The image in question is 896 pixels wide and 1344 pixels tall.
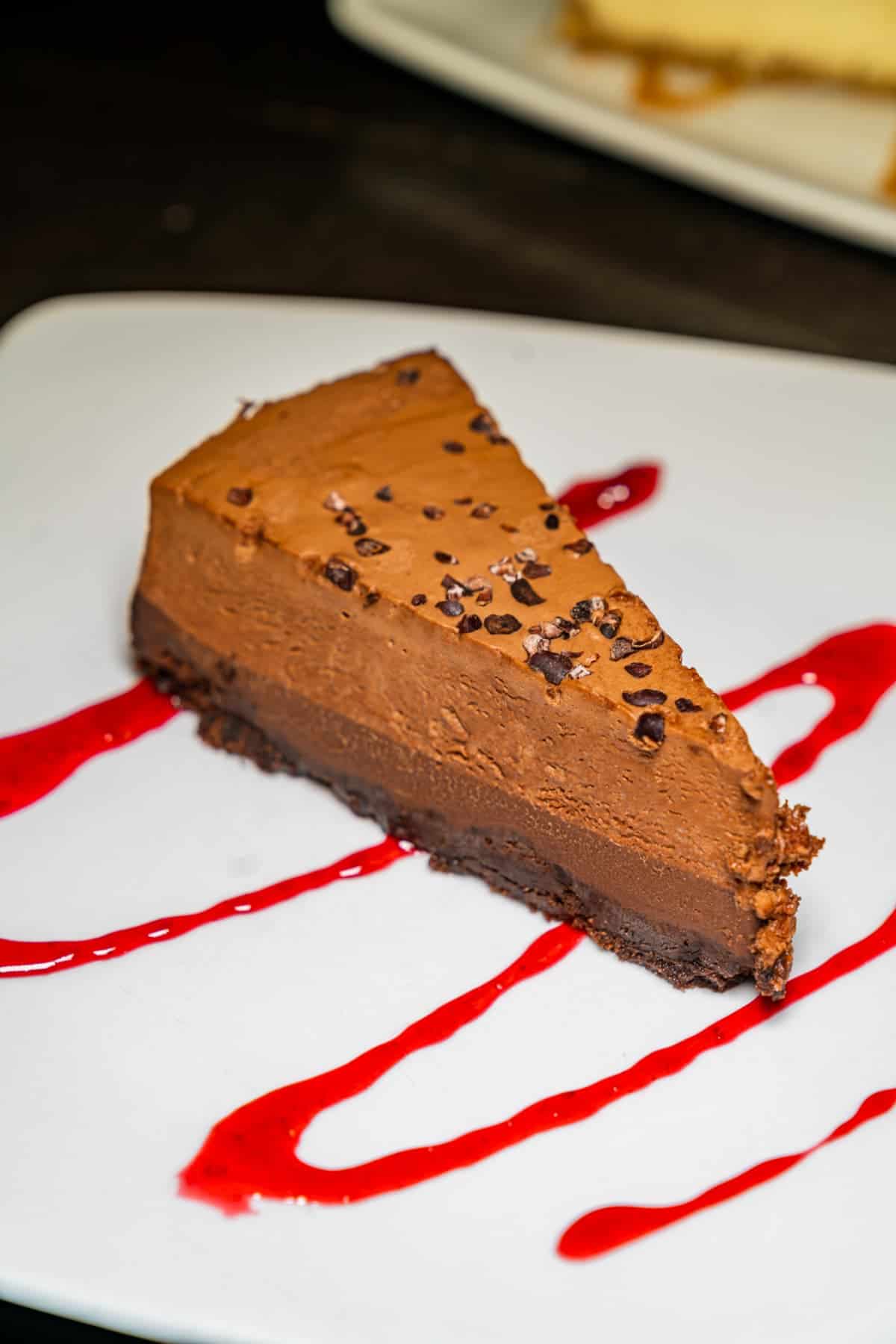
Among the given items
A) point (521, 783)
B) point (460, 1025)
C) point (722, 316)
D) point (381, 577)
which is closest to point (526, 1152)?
point (460, 1025)

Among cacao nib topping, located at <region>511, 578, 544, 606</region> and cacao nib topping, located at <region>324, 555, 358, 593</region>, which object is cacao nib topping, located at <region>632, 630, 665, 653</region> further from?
cacao nib topping, located at <region>324, 555, 358, 593</region>

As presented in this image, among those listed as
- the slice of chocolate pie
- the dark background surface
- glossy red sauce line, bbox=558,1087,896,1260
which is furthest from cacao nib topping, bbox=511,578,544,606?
the dark background surface

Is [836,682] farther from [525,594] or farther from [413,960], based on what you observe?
[413,960]

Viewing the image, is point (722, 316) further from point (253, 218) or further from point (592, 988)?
point (592, 988)

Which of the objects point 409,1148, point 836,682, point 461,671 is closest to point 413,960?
point 409,1148

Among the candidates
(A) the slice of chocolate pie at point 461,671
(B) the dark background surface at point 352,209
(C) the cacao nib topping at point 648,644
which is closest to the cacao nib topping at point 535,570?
(A) the slice of chocolate pie at point 461,671
